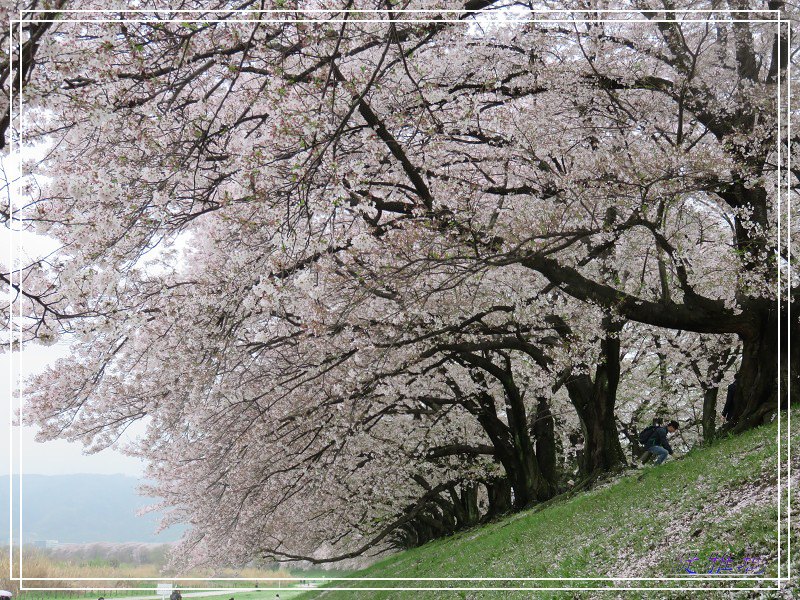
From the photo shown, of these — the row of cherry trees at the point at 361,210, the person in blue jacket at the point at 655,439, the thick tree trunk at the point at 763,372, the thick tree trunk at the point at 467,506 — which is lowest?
the thick tree trunk at the point at 467,506

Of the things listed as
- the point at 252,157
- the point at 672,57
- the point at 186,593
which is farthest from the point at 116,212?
the point at 672,57

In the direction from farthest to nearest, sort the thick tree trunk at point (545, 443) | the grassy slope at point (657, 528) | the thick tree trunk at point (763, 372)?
the thick tree trunk at point (545, 443) < the thick tree trunk at point (763, 372) < the grassy slope at point (657, 528)

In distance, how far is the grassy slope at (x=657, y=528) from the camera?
7.34 m

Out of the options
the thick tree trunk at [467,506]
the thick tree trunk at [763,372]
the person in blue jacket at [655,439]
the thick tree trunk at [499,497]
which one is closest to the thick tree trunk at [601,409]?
the person in blue jacket at [655,439]

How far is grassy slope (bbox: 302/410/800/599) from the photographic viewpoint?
7.34 m

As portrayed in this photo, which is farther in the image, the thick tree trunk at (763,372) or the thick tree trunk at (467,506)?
the thick tree trunk at (467,506)

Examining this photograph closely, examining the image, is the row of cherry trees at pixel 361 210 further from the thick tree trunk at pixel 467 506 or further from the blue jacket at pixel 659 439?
the thick tree trunk at pixel 467 506

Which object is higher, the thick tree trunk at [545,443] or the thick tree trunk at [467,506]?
the thick tree trunk at [545,443]

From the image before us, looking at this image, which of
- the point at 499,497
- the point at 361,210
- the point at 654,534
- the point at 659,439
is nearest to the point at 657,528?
the point at 654,534

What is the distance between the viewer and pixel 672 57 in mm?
12047

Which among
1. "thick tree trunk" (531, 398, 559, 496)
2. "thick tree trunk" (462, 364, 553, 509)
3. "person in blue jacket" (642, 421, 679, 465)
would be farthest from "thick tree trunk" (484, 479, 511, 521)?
"person in blue jacket" (642, 421, 679, 465)

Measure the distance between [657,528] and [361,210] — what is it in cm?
608

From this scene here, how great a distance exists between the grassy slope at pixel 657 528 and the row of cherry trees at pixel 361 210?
1.54 metres

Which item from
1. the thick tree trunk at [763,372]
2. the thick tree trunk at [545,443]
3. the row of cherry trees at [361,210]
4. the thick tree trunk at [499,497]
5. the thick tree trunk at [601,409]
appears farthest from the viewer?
the thick tree trunk at [499,497]
